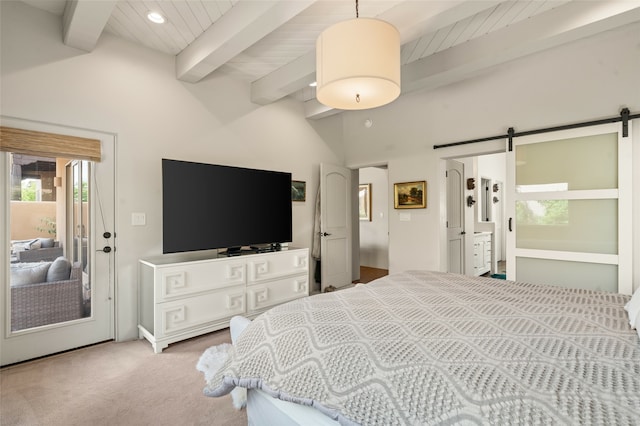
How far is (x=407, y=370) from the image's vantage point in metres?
0.91

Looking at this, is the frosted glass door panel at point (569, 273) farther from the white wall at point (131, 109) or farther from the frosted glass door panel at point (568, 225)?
the white wall at point (131, 109)

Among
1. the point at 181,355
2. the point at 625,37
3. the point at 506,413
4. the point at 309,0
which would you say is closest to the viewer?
the point at 506,413

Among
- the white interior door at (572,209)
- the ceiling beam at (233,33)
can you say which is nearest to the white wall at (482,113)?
the white interior door at (572,209)

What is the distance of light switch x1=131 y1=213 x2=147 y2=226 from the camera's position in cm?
290

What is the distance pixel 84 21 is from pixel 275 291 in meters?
2.96

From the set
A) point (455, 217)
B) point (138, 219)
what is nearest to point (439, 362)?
point (138, 219)

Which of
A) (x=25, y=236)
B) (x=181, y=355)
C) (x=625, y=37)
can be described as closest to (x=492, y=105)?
(x=625, y=37)

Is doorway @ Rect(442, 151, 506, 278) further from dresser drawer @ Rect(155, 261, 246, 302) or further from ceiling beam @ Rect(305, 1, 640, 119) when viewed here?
dresser drawer @ Rect(155, 261, 246, 302)

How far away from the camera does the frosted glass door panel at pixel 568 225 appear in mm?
2920

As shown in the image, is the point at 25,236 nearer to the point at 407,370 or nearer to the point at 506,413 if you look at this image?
the point at 407,370

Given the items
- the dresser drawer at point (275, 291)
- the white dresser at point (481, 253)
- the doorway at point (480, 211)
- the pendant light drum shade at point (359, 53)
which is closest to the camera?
the pendant light drum shade at point (359, 53)

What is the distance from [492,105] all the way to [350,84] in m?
2.68

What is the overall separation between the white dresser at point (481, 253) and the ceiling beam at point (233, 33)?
476 centimetres

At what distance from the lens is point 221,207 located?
10.3 ft
